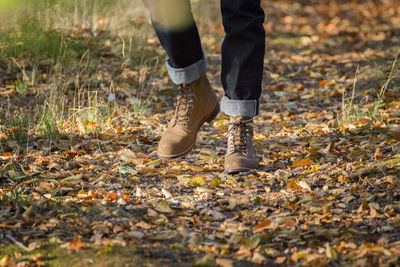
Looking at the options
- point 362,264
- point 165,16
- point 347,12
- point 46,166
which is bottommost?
point 347,12

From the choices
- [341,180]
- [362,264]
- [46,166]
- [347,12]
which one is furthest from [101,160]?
[347,12]

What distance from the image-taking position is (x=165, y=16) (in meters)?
2.45

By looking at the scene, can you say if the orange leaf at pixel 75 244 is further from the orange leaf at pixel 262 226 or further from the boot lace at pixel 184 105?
the boot lace at pixel 184 105

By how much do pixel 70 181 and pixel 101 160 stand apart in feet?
1.31

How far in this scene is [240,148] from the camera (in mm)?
2559

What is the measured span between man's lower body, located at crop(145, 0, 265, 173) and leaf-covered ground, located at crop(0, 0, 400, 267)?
5.6 inches

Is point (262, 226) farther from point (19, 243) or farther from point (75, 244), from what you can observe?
point (19, 243)

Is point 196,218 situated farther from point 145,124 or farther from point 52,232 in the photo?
point 145,124

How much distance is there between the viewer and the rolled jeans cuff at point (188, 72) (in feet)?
8.52

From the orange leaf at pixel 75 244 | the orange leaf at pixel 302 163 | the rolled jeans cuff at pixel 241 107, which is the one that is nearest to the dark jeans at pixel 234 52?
the rolled jeans cuff at pixel 241 107

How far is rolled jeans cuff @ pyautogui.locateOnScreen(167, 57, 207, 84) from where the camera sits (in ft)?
8.52

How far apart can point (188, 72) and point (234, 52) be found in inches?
12.2

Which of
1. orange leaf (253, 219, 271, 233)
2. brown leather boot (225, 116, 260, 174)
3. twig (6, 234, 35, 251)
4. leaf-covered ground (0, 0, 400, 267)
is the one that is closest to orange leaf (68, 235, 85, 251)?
leaf-covered ground (0, 0, 400, 267)

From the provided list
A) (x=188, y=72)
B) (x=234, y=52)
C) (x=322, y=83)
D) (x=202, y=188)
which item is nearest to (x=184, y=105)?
(x=188, y=72)
